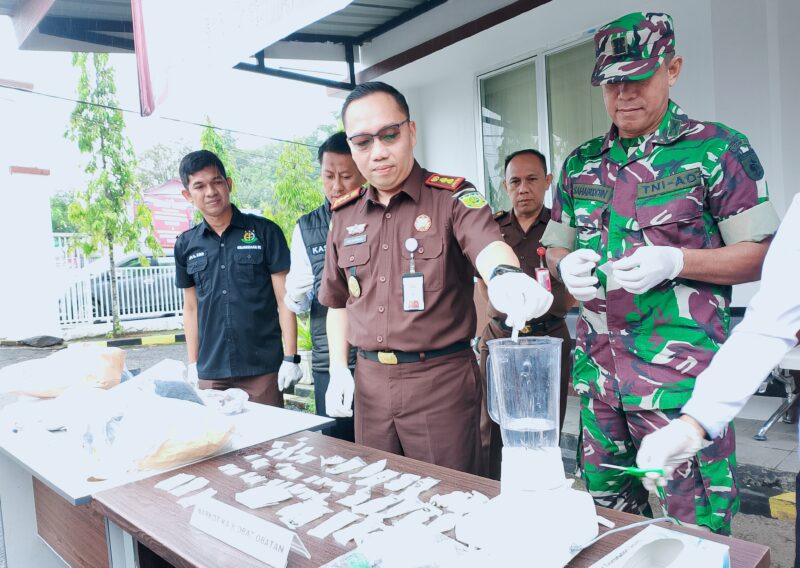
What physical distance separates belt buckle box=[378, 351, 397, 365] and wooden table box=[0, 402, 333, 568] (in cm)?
34

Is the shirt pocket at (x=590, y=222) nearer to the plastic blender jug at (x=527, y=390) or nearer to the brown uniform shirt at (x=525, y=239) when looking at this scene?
the plastic blender jug at (x=527, y=390)

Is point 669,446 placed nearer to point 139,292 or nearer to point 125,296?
point 125,296

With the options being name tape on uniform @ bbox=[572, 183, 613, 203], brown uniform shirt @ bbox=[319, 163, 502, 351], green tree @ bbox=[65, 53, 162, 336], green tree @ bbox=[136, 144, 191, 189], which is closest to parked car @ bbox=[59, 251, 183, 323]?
green tree @ bbox=[65, 53, 162, 336]

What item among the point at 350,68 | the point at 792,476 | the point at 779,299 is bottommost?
the point at 792,476

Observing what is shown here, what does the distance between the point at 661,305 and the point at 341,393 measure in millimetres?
1140

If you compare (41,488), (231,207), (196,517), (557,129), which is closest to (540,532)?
(196,517)

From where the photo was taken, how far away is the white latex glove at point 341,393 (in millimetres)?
2230

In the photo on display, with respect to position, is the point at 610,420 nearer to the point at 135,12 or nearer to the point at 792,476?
the point at 792,476

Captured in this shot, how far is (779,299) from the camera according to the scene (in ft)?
3.72

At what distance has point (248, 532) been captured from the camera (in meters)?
1.26

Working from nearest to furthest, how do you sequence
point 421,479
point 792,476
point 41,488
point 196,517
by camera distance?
point 196,517
point 421,479
point 41,488
point 792,476

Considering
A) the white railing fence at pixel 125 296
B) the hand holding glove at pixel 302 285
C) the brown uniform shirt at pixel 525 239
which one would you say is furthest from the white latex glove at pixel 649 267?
the white railing fence at pixel 125 296

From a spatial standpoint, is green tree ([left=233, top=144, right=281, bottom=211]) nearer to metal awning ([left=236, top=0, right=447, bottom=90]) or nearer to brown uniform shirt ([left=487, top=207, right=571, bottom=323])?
metal awning ([left=236, top=0, right=447, bottom=90])

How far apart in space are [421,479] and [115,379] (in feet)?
5.24
